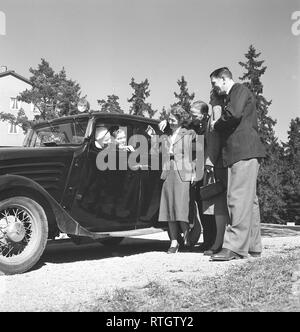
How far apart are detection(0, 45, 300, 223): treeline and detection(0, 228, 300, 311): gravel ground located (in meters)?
23.5

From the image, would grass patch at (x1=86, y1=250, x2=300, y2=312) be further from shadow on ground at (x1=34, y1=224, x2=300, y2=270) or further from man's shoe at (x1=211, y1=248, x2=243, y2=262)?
shadow on ground at (x1=34, y1=224, x2=300, y2=270)

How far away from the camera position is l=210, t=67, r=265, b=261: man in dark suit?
508 cm

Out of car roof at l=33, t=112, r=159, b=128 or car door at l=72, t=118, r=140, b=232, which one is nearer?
car door at l=72, t=118, r=140, b=232

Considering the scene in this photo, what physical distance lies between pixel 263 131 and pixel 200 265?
124ft

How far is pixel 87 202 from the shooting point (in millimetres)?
5660

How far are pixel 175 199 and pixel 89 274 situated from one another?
1.89 metres

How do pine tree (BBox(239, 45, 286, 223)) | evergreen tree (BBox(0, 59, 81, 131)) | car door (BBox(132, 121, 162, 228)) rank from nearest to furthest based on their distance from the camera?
1. car door (BBox(132, 121, 162, 228))
2. evergreen tree (BBox(0, 59, 81, 131))
3. pine tree (BBox(239, 45, 286, 223))

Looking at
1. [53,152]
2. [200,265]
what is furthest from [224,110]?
[53,152]

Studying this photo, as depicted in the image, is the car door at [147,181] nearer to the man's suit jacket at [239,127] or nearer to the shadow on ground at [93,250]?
the shadow on ground at [93,250]

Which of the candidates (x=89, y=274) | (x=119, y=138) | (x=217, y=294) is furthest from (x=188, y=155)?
(x=217, y=294)

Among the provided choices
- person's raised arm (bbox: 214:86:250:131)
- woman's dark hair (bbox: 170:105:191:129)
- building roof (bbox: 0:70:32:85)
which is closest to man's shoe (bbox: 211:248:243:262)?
person's raised arm (bbox: 214:86:250:131)

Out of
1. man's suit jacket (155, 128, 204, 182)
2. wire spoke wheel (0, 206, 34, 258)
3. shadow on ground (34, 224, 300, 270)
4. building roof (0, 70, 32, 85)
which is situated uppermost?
building roof (0, 70, 32, 85)

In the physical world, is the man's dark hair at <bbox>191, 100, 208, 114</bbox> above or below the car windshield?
above

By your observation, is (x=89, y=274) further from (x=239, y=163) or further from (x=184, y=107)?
(x=184, y=107)
